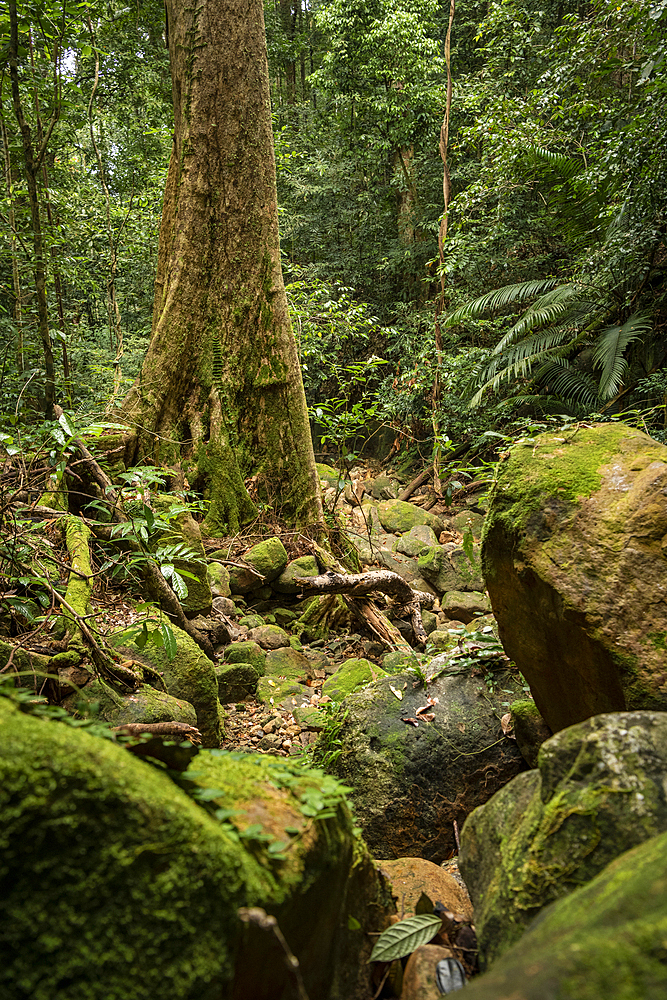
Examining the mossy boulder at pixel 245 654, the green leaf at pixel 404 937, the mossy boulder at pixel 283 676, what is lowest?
the mossy boulder at pixel 283 676

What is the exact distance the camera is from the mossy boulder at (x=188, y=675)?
3234 mm

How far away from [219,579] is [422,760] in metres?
2.84

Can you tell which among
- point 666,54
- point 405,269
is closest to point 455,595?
point 666,54

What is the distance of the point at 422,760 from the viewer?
2918mm

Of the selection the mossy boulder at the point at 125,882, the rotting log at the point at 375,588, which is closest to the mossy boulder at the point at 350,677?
the rotting log at the point at 375,588

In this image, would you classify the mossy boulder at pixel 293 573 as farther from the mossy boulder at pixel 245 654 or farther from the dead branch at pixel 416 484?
the dead branch at pixel 416 484

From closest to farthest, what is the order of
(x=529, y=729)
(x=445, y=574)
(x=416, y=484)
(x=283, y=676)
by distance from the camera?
(x=529, y=729), (x=283, y=676), (x=445, y=574), (x=416, y=484)

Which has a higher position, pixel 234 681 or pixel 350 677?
pixel 234 681

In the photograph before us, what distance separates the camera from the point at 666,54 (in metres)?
5.25

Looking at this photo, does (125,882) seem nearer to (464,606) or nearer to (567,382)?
(464,606)

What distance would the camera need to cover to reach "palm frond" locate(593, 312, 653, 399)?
26.7 ft

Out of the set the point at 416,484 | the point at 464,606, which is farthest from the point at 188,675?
the point at 416,484

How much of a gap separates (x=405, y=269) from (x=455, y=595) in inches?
394

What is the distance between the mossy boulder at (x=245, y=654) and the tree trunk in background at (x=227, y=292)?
5.15ft
